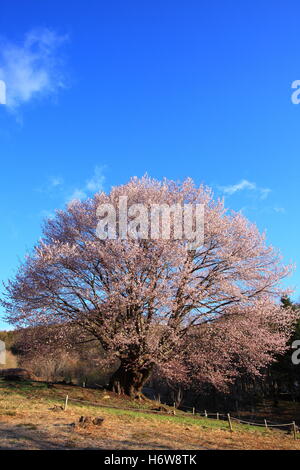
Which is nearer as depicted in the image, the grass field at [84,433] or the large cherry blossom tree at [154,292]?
the grass field at [84,433]

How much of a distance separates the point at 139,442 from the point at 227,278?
1353cm

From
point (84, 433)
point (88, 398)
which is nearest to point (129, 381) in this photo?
point (88, 398)

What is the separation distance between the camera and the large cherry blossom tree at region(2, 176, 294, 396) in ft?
63.0

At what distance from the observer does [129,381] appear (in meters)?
21.8

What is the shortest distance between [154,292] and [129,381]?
7379 millimetres

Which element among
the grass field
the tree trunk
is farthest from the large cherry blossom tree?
the grass field

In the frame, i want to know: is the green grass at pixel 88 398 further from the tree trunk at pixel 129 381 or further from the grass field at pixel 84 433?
the tree trunk at pixel 129 381

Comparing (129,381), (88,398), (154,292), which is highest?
(154,292)

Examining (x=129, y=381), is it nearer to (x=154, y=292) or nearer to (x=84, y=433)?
(x=154, y=292)

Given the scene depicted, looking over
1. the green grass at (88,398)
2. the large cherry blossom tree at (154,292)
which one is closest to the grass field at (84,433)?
the green grass at (88,398)

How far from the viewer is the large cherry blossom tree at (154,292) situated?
19.2 metres

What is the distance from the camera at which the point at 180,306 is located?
20.5 metres

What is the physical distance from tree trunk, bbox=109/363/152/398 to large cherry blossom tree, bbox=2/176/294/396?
0.21 ft

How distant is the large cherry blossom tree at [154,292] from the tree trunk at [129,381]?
0.06 meters
